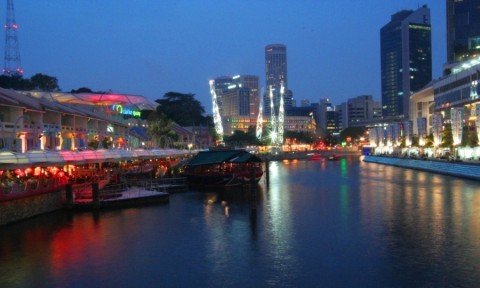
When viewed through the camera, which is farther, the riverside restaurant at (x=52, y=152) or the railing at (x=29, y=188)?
the riverside restaurant at (x=52, y=152)

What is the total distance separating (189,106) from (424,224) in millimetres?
116585

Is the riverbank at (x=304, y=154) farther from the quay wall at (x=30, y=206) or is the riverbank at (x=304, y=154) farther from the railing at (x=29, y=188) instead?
the railing at (x=29, y=188)

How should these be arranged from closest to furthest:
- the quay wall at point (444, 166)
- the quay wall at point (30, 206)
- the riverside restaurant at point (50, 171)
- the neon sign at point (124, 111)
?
1. the riverside restaurant at point (50, 171)
2. the quay wall at point (30, 206)
3. the quay wall at point (444, 166)
4. the neon sign at point (124, 111)

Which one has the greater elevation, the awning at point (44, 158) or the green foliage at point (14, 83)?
the green foliage at point (14, 83)

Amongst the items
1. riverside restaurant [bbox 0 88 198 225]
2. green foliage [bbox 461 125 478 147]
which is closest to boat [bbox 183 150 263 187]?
riverside restaurant [bbox 0 88 198 225]

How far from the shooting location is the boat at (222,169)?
173 feet

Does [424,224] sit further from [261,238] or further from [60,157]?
[60,157]

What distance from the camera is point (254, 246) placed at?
935 inches

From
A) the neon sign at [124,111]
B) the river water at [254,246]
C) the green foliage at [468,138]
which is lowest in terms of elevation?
the river water at [254,246]

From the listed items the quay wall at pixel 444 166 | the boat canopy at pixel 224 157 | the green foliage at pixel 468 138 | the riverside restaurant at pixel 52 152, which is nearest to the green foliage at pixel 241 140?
the quay wall at pixel 444 166

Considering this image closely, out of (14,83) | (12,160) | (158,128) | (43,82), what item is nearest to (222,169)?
(158,128)

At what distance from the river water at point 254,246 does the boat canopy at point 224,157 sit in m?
13.6

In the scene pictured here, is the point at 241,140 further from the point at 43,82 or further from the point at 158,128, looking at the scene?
the point at 158,128

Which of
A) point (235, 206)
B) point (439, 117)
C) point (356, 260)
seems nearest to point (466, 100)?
point (439, 117)
